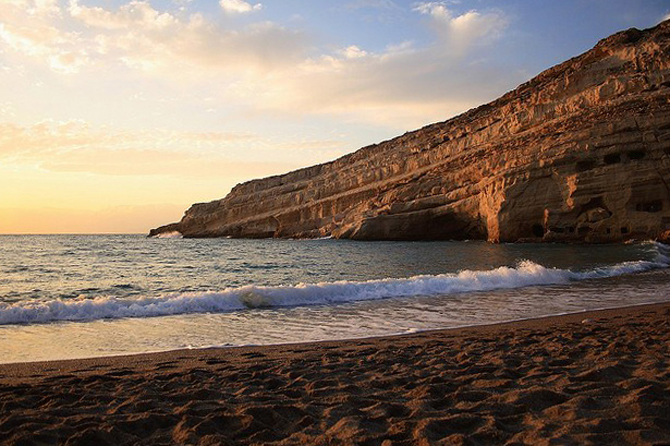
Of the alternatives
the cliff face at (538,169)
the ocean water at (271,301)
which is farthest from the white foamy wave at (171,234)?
the ocean water at (271,301)

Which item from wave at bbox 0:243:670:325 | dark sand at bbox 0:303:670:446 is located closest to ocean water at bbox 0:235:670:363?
wave at bbox 0:243:670:325

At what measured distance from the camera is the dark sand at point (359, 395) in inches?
118

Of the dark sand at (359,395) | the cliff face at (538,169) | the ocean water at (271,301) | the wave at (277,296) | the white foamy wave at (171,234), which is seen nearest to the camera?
the dark sand at (359,395)

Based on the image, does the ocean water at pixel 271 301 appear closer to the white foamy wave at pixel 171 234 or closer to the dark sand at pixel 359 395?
the dark sand at pixel 359 395

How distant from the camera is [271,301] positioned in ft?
35.3

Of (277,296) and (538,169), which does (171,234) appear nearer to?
(538,169)

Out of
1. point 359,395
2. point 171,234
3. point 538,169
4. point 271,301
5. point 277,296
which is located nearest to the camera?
point 359,395

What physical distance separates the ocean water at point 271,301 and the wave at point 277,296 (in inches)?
1.1

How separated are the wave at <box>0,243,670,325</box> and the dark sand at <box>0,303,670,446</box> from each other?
4.00m

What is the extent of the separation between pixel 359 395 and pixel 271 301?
7093mm

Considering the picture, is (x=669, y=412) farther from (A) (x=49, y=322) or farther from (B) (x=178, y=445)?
(A) (x=49, y=322)

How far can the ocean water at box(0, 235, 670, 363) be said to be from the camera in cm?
728

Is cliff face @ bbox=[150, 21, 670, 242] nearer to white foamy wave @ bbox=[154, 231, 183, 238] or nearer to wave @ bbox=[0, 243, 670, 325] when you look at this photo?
wave @ bbox=[0, 243, 670, 325]

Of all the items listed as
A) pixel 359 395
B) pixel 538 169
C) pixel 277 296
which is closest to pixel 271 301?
pixel 277 296
